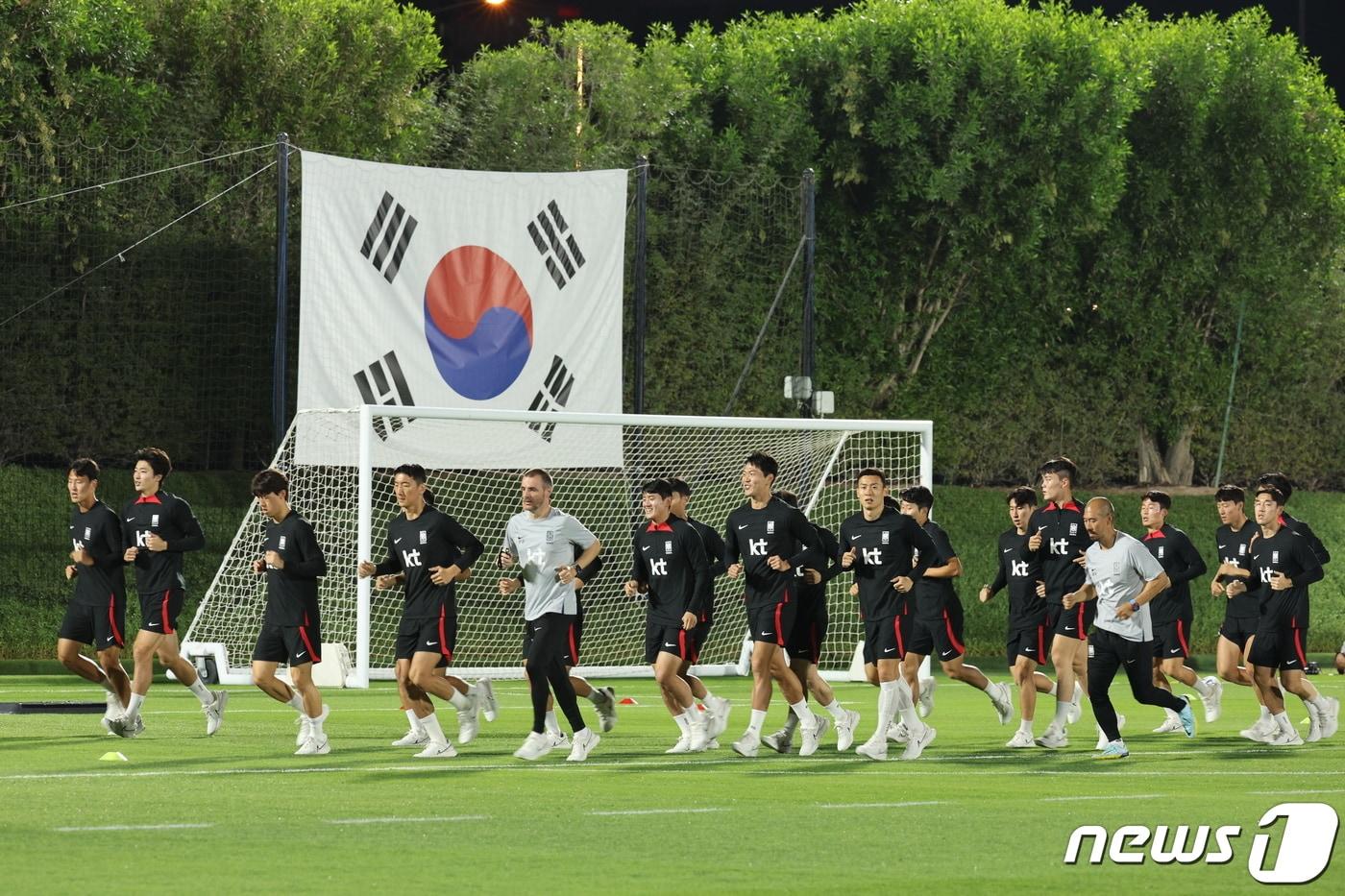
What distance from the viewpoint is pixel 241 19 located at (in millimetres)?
29922

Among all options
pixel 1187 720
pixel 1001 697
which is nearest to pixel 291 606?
pixel 1001 697

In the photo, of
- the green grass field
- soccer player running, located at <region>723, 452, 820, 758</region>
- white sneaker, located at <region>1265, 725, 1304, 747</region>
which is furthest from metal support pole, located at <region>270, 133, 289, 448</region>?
white sneaker, located at <region>1265, 725, 1304, 747</region>

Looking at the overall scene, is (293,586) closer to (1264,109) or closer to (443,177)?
(443,177)

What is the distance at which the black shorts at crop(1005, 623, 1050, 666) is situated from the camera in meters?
16.7

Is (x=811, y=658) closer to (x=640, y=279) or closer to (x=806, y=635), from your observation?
(x=806, y=635)

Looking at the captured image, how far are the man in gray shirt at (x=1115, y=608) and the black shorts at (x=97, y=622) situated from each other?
23.4 feet

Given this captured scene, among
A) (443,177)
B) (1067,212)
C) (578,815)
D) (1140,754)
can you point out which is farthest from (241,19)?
(578,815)

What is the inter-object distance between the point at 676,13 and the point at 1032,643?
1081 inches

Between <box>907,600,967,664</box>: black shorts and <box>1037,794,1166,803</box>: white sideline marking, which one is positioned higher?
<box>907,600,967,664</box>: black shorts

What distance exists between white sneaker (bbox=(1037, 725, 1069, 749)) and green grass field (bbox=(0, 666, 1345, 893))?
0.43 ft

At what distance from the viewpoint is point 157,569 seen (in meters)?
16.1

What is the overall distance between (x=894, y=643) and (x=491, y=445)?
1146cm

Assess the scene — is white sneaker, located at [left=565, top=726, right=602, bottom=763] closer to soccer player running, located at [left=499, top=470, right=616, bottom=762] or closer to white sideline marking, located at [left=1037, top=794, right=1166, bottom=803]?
soccer player running, located at [left=499, top=470, right=616, bottom=762]

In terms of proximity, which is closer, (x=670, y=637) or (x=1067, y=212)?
(x=670, y=637)
